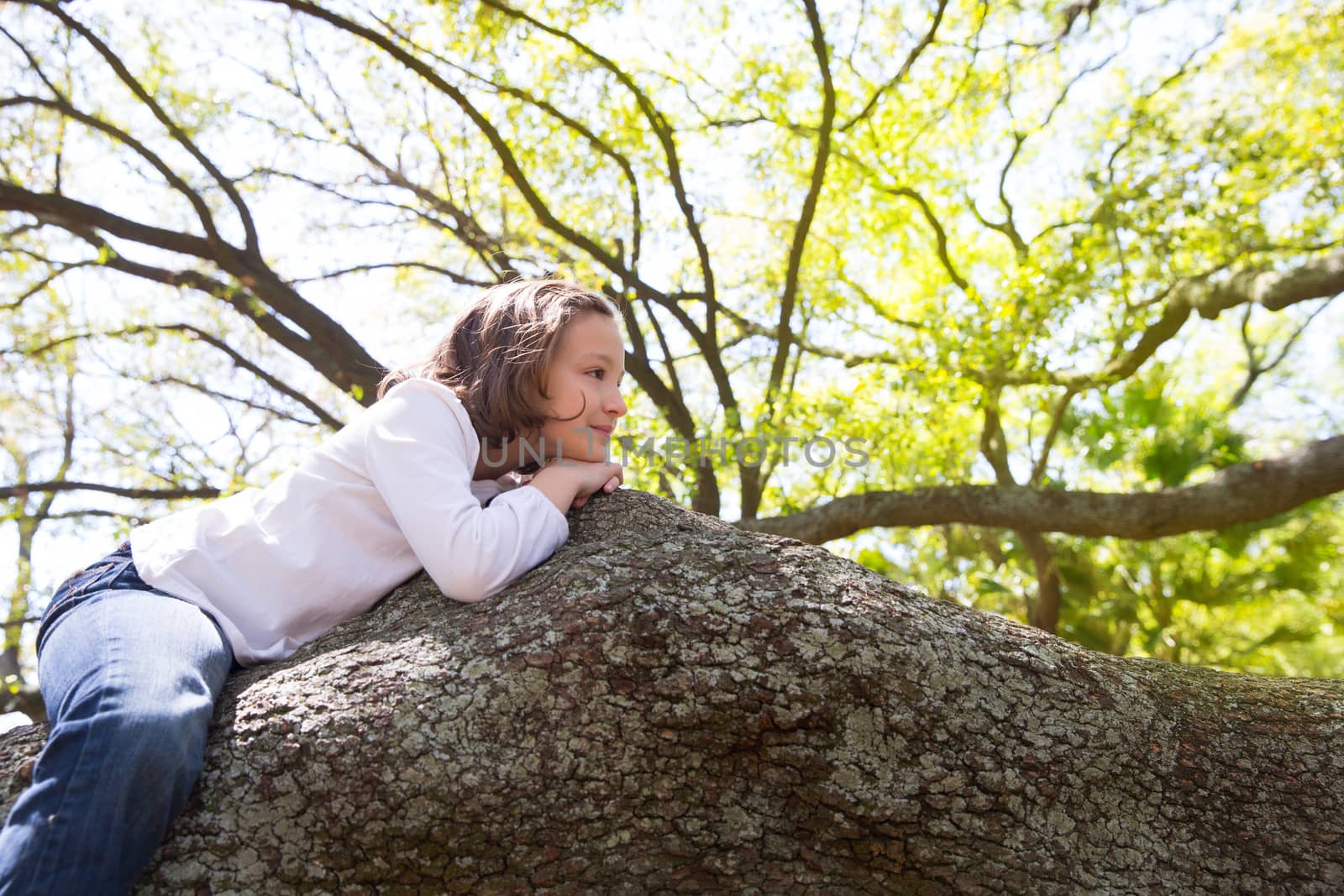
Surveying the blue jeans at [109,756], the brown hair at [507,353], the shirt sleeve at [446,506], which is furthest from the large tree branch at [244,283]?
the blue jeans at [109,756]

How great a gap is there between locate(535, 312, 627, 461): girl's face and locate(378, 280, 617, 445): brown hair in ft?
0.08

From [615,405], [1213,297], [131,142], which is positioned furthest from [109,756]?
[1213,297]

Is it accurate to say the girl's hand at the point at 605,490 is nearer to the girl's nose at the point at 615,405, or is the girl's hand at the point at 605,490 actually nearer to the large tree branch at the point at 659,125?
the girl's nose at the point at 615,405

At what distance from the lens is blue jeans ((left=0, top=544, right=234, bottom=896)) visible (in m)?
1.25

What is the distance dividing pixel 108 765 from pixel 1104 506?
18.8ft

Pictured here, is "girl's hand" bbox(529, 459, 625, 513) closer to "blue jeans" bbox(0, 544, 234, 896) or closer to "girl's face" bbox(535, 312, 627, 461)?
"girl's face" bbox(535, 312, 627, 461)

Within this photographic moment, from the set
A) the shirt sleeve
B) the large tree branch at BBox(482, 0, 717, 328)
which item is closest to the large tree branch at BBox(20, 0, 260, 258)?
the large tree branch at BBox(482, 0, 717, 328)

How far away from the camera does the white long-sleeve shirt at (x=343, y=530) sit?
179 cm

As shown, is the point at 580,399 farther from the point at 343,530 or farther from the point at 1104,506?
the point at 1104,506

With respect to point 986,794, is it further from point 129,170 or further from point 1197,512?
point 129,170

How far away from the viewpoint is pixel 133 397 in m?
8.51

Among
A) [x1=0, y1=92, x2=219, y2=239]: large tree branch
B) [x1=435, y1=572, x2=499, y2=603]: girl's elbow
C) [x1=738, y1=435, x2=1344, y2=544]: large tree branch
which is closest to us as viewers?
[x1=435, y1=572, x2=499, y2=603]: girl's elbow

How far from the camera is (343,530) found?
1968 mm

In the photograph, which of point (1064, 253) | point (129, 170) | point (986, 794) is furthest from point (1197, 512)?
point (129, 170)
